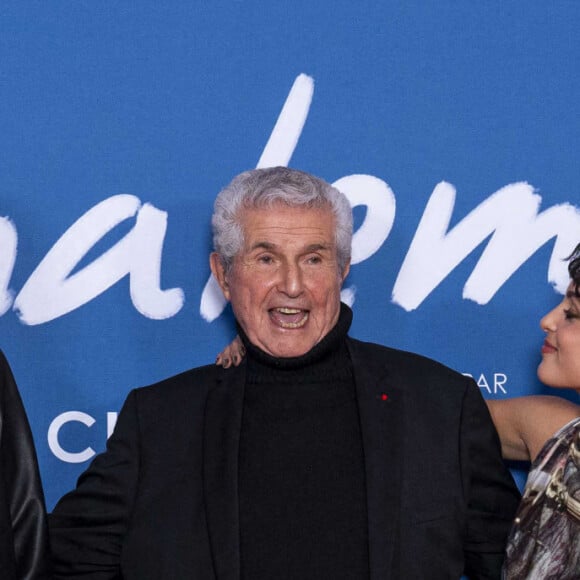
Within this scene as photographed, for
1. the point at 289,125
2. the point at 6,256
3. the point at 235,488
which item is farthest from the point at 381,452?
the point at 6,256

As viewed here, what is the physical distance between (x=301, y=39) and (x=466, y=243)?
0.54 metres

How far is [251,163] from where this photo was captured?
2.30 metres

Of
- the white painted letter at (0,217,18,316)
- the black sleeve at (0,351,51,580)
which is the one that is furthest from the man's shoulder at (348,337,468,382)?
the white painted letter at (0,217,18,316)

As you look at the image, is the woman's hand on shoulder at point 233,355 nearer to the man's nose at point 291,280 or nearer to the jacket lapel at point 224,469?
the jacket lapel at point 224,469

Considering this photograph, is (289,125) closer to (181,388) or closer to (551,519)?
(181,388)

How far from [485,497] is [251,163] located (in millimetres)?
829

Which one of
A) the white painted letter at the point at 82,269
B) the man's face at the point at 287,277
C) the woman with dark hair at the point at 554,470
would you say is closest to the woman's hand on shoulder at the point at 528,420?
the woman with dark hair at the point at 554,470

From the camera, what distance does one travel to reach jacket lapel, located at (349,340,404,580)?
A: 1839 mm

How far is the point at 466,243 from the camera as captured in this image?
7.58 feet

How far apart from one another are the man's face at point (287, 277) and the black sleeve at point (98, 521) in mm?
315

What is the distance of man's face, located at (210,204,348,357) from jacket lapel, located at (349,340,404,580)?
0.11m

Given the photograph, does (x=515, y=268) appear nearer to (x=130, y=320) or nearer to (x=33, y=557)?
(x=130, y=320)

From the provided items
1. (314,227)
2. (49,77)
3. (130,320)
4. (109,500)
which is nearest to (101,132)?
(49,77)

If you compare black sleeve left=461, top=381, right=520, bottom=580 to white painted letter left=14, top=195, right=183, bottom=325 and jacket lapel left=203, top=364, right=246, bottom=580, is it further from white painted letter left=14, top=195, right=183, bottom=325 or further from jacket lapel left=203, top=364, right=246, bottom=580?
white painted letter left=14, top=195, right=183, bottom=325
